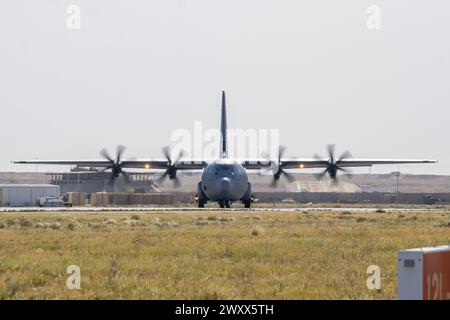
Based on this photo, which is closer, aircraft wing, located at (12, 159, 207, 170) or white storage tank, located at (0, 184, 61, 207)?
aircraft wing, located at (12, 159, 207, 170)

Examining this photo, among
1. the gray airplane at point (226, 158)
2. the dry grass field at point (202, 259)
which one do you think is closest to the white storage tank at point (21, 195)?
the gray airplane at point (226, 158)

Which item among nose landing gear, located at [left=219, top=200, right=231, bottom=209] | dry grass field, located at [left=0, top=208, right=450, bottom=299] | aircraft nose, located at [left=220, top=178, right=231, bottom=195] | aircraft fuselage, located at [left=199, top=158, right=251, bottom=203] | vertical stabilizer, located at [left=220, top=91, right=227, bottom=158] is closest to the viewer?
dry grass field, located at [left=0, top=208, right=450, bottom=299]

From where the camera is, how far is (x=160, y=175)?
269 ft

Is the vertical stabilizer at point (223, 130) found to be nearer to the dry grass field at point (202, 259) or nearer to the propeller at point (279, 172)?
the propeller at point (279, 172)

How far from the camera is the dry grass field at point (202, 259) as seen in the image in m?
20.4

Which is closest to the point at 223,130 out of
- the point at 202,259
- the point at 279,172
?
the point at 279,172

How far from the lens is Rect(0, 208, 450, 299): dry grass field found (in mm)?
20359

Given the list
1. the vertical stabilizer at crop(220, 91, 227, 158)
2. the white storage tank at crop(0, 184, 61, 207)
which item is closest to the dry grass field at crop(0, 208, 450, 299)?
the vertical stabilizer at crop(220, 91, 227, 158)

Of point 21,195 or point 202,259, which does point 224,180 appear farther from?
point 202,259

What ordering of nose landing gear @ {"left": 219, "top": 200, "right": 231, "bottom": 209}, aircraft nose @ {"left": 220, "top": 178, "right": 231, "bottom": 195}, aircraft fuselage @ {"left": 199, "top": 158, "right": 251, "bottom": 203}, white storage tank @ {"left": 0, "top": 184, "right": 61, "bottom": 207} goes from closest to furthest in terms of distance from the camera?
aircraft nose @ {"left": 220, "top": 178, "right": 231, "bottom": 195} < aircraft fuselage @ {"left": 199, "top": 158, "right": 251, "bottom": 203} < nose landing gear @ {"left": 219, "top": 200, "right": 231, "bottom": 209} < white storage tank @ {"left": 0, "top": 184, "right": 61, "bottom": 207}

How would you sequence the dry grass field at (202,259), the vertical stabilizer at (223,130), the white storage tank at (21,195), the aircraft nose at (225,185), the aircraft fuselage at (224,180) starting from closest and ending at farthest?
the dry grass field at (202,259) → the aircraft nose at (225,185) → the aircraft fuselage at (224,180) → the vertical stabilizer at (223,130) → the white storage tank at (21,195)

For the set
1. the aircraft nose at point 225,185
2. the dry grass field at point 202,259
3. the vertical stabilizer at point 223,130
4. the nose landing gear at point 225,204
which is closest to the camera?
the dry grass field at point 202,259

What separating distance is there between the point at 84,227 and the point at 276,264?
20.6 m

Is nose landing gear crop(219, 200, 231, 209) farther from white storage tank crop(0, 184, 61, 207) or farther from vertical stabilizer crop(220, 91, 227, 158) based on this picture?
white storage tank crop(0, 184, 61, 207)
